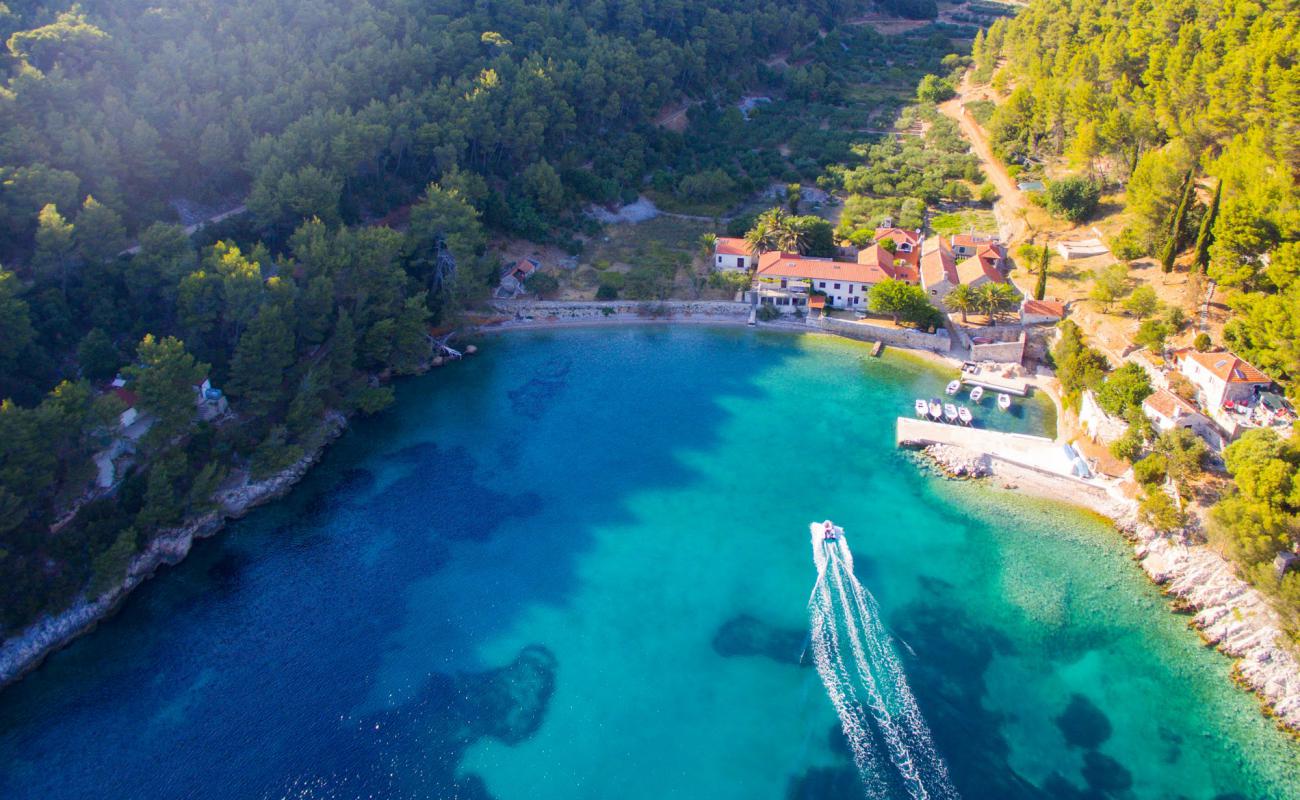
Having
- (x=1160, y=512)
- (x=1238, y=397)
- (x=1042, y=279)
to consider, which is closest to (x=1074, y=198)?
(x=1042, y=279)

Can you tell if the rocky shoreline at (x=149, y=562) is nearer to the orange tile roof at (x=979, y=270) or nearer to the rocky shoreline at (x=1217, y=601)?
the rocky shoreline at (x=1217, y=601)

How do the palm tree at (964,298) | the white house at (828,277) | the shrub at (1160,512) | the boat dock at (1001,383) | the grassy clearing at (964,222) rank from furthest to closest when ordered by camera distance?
the grassy clearing at (964,222) → the white house at (828,277) → the palm tree at (964,298) → the boat dock at (1001,383) → the shrub at (1160,512)

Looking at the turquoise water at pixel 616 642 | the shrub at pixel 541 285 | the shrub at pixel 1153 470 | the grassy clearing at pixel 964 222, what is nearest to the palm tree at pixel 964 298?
the turquoise water at pixel 616 642

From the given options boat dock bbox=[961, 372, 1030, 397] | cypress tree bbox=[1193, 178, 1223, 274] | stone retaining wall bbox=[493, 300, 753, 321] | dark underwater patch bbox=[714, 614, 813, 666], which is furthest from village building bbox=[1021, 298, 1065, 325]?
dark underwater patch bbox=[714, 614, 813, 666]

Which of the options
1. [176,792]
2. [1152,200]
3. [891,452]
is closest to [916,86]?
[1152,200]

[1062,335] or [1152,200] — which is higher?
[1152,200]

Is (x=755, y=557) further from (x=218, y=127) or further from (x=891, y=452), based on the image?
(x=218, y=127)

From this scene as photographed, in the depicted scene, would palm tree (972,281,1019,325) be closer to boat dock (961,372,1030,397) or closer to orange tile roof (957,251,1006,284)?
orange tile roof (957,251,1006,284)
